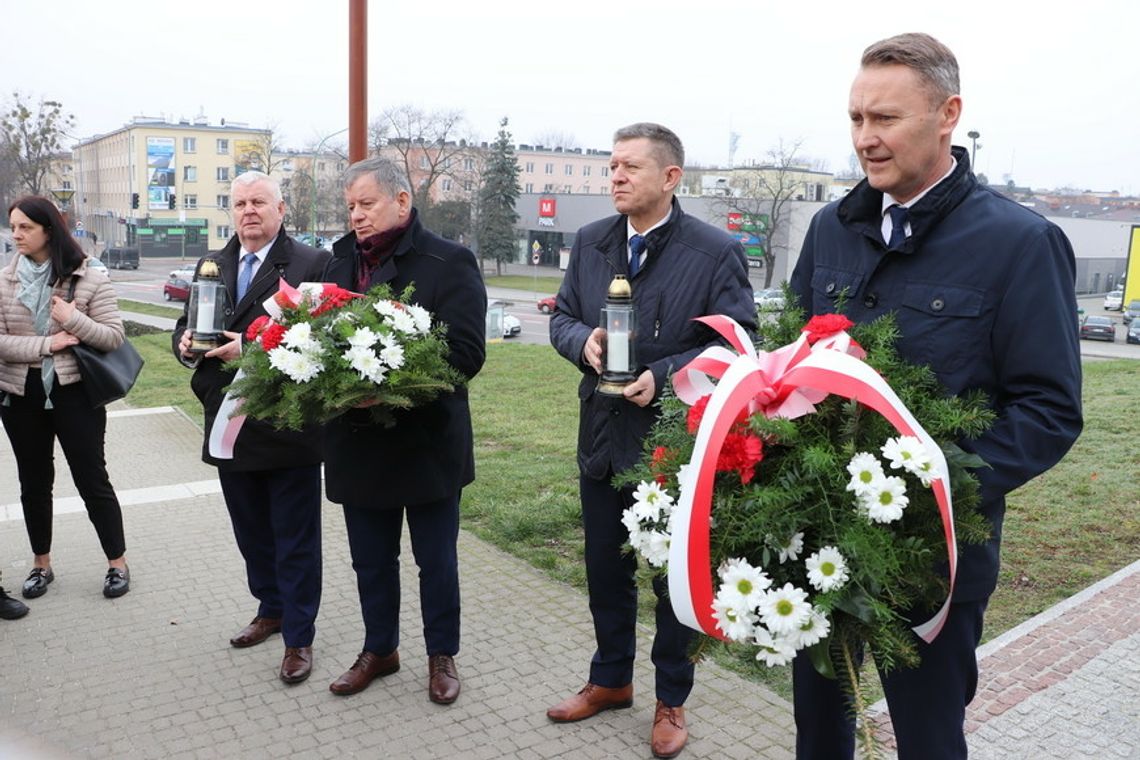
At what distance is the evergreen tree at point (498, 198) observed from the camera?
6869 cm

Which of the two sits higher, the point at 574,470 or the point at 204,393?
the point at 204,393

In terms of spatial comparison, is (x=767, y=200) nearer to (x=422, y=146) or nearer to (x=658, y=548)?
(x=422, y=146)

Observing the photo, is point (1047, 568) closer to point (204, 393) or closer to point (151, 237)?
point (204, 393)

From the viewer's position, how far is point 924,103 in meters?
2.33

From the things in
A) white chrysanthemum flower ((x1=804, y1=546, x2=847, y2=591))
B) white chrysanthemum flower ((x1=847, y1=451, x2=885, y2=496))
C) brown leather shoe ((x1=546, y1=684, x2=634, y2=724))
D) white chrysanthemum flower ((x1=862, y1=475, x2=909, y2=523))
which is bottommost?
brown leather shoe ((x1=546, y1=684, x2=634, y2=724))

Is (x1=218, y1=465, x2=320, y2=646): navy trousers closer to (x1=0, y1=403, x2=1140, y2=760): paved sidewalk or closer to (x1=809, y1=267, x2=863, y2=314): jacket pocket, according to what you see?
(x1=0, y1=403, x2=1140, y2=760): paved sidewalk

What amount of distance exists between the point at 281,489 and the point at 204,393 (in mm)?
638

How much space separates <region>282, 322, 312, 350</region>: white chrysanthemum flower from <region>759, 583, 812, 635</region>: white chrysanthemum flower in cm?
210

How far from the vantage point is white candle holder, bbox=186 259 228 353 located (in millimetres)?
4398

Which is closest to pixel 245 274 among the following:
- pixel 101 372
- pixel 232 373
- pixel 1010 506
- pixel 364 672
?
pixel 232 373

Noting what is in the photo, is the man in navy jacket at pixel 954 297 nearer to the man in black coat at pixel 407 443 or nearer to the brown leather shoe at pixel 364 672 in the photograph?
the man in black coat at pixel 407 443

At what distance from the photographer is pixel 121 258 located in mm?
70875

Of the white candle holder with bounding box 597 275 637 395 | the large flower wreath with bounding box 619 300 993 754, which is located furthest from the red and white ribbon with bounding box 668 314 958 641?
the white candle holder with bounding box 597 275 637 395

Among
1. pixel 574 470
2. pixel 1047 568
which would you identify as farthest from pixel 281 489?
pixel 1047 568
